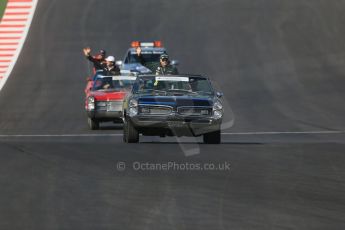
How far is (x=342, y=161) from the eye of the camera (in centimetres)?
1320

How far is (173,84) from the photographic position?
16.8 m

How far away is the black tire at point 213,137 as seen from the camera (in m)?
16.2

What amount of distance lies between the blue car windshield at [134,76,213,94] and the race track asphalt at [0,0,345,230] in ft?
2.80

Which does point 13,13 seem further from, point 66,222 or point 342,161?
point 66,222

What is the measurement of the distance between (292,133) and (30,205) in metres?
11.8

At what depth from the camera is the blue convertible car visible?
15.7m

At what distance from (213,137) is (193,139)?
1.33 m

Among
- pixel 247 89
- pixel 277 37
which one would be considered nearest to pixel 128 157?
pixel 247 89

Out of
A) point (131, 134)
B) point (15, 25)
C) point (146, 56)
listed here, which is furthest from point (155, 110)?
point (15, 25)

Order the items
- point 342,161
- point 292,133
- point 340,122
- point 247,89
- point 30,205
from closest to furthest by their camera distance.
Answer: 1. point 30,205
2. point 342,161
3. point 292,133
4. point 340,122
5. point 247,89

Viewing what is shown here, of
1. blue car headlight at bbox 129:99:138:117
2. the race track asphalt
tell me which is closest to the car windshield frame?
blue car headlight at bbox 129:99:138:117

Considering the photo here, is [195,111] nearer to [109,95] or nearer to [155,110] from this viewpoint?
[155,110]

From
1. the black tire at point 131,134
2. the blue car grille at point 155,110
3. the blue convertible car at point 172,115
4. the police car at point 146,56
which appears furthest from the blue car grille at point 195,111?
the police car at point 146,56

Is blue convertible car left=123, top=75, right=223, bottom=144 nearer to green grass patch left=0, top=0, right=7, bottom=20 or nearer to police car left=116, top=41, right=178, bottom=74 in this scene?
police car left=116, top=41, right=178, bottom=74
